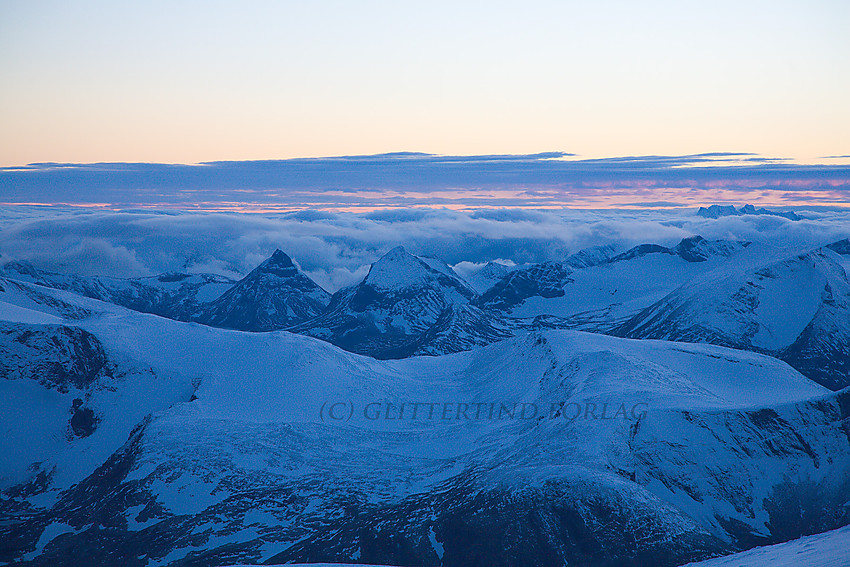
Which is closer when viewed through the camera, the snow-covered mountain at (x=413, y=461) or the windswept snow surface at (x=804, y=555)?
the windswept snow surface at (x=804, y=555)

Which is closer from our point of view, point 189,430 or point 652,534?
point 652,534

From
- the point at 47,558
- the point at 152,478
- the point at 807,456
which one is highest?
the point at 807,456

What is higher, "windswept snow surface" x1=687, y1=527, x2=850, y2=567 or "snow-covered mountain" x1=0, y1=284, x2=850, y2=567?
"windswept snow surface" x1=687, y1=527, x2=850, y2=567

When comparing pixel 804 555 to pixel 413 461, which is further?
pixel 413 461

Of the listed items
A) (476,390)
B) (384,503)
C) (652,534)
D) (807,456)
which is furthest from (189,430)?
(807,456)

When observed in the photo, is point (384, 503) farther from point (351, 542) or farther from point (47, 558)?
point (47, 558)

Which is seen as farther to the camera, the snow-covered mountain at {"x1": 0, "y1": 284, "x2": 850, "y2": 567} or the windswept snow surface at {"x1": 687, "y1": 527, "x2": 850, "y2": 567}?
the snow-covered mountain at {"x1": 0, "y1": 284, "x2": 850, "y2": 567}

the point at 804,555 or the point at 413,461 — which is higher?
the point at 804,555

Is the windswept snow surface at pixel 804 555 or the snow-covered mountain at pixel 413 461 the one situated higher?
the windswept snow surface at pixel 804 555
